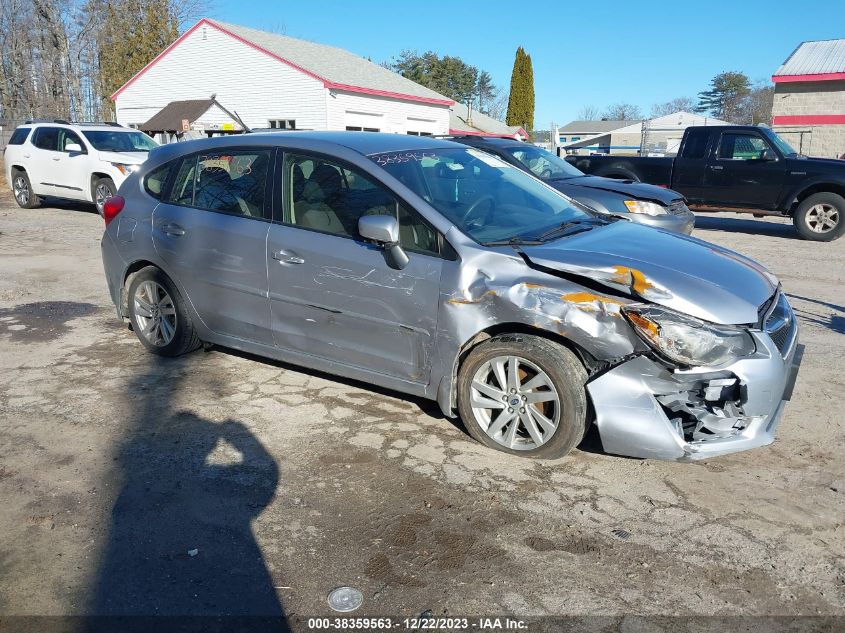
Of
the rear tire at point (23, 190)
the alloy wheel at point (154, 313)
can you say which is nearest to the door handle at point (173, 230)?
the alloy wheel at point (154, 313)

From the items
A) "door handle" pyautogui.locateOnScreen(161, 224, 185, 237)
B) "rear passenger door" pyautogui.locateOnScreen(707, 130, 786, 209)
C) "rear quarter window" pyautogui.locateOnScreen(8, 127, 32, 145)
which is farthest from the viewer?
"rear quarter window" pyautogui.locateOnScreen(8, 127, 32, 145)

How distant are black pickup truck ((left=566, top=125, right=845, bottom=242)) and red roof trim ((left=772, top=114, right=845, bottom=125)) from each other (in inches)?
672

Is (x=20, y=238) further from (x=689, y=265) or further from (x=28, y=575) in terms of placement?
(x=689, y=265)

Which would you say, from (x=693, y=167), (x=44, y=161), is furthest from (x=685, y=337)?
(x=44, y=161)

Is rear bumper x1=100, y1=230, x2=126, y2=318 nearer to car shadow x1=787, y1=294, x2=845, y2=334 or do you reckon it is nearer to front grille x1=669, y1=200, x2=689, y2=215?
car shadow x1=787, y1=294, x2=845, y2=334

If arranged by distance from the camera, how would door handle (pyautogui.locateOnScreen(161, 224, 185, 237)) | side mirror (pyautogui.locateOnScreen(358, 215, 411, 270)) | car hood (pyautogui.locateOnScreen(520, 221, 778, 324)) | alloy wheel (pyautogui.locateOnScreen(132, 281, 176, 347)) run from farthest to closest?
alloy wheel (pyautogui.locateOnScreen(132, 281, 176, 347)) < door handle (pyautogui.locateOnScreen(161, 224, 185, 237)) < side mirror (pyautogui.locateOnScreen(358, 215, 411, 270)) < car hood (pyautogui.locateOnScreen(520, 221, 778, 324))

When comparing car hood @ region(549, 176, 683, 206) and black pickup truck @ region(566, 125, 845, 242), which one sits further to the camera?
black pickup truck @ region(566, 125, 845, 242)

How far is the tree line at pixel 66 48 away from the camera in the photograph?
40.8 m

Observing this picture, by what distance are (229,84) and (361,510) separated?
101 ft

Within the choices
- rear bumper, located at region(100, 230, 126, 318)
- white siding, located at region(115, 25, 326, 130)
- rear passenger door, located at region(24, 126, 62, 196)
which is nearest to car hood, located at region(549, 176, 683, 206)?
rear bumper, located at region(100, 230, 126, 318)

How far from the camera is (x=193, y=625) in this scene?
2689 millimetres

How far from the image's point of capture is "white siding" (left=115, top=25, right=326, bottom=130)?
29.1 m

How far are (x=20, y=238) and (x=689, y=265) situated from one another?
37.7ft

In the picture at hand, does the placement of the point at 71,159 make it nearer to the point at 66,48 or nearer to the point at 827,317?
the point at 827,317
